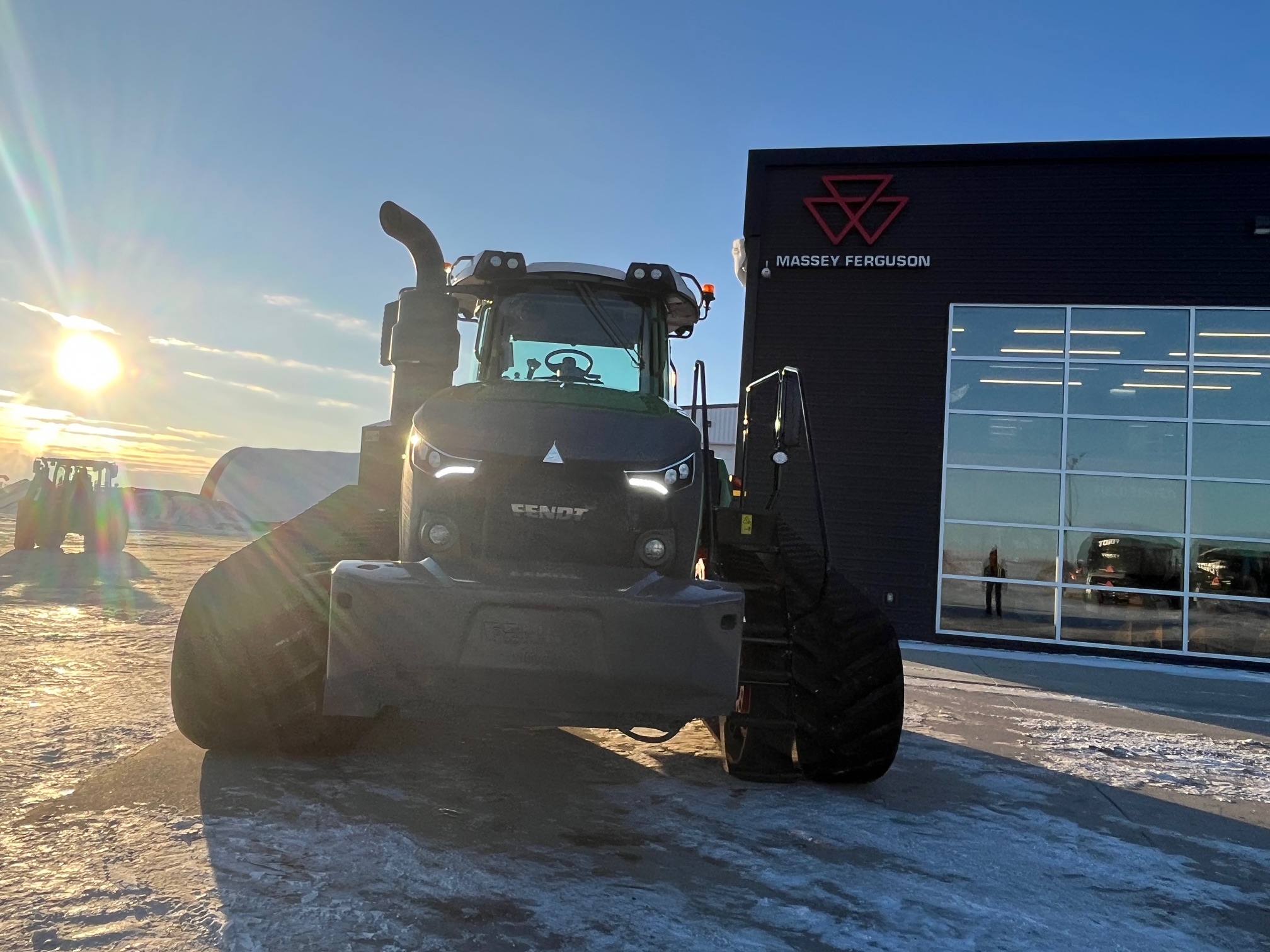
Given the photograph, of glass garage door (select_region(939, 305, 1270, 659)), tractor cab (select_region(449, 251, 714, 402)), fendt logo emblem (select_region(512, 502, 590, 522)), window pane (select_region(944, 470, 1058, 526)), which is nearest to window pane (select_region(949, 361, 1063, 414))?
glass garage door (select_region(939, 305, 1270, 659))

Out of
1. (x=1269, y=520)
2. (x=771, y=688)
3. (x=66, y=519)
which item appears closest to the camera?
(x=771, y=688)

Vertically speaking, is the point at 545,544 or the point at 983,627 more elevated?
the point at 545,544

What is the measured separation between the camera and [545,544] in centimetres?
413

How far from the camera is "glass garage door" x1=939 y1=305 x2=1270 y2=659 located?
44.3 ft

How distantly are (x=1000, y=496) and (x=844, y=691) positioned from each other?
1023cm

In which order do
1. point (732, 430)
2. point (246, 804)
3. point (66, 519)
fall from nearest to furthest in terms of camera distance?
1. point (246, 804)
2. point (66, 519)
3. point (732, 430)

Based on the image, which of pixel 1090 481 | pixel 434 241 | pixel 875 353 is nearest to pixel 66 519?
pixel 875 353

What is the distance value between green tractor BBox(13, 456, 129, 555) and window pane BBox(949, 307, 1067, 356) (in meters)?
17.9

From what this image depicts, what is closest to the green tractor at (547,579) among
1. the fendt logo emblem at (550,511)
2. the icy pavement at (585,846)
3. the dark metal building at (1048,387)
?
the fendt logo emblem at (550,511)

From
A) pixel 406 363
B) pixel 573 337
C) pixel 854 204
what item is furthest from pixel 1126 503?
pixel 406 363

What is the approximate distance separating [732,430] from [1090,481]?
22721 mm

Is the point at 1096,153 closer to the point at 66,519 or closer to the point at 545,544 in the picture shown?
the point at 545,544

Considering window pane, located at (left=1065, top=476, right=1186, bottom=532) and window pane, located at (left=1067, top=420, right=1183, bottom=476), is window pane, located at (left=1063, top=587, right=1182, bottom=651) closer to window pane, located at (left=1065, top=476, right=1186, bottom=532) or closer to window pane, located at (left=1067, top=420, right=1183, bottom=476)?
window pane, located at (left=1065, top=476, right=1186, bottom=532)

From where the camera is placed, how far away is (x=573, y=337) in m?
5.23
